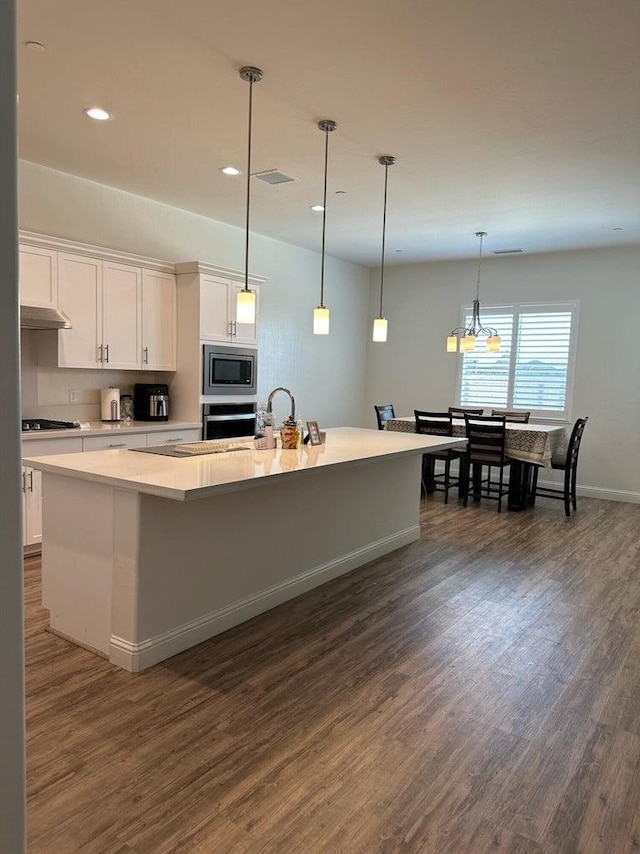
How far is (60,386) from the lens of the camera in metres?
4.73

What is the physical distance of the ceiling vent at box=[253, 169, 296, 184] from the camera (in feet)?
14.5

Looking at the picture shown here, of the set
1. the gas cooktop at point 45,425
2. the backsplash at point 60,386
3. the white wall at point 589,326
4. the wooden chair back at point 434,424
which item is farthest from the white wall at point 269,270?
the wooden chair back at point 434,424

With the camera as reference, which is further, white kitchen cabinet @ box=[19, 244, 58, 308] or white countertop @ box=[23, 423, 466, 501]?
white kitchen cabinet @ box=[19, 244, 58, 308]

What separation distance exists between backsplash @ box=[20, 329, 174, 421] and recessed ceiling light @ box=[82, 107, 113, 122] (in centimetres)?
171

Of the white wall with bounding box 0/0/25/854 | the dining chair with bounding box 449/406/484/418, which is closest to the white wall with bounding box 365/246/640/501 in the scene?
the dining chair with bounding box 449/406/484/418

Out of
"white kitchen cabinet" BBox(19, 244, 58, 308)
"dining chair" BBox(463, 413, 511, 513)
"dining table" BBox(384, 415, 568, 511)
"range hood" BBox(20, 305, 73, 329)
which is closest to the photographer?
"range hood" BBox(20, 305, 73, 329)

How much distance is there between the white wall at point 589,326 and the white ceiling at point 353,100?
1439 mm

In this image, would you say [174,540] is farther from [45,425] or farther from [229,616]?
[45,425]

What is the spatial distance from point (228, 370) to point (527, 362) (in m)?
3.84

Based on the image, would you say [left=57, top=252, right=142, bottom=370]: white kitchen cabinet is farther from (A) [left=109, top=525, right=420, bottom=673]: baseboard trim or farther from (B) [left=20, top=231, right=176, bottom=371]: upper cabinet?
(A) [left=109, top=525, right=420, bottom=673]: baseboard trim

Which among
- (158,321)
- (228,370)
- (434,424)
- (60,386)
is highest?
(158,321)

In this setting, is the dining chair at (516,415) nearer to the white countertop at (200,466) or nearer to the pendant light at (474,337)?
the pendant light at (474,337)

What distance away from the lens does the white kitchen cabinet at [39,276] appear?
411 cm

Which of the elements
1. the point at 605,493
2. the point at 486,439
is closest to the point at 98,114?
the point at 486,439
